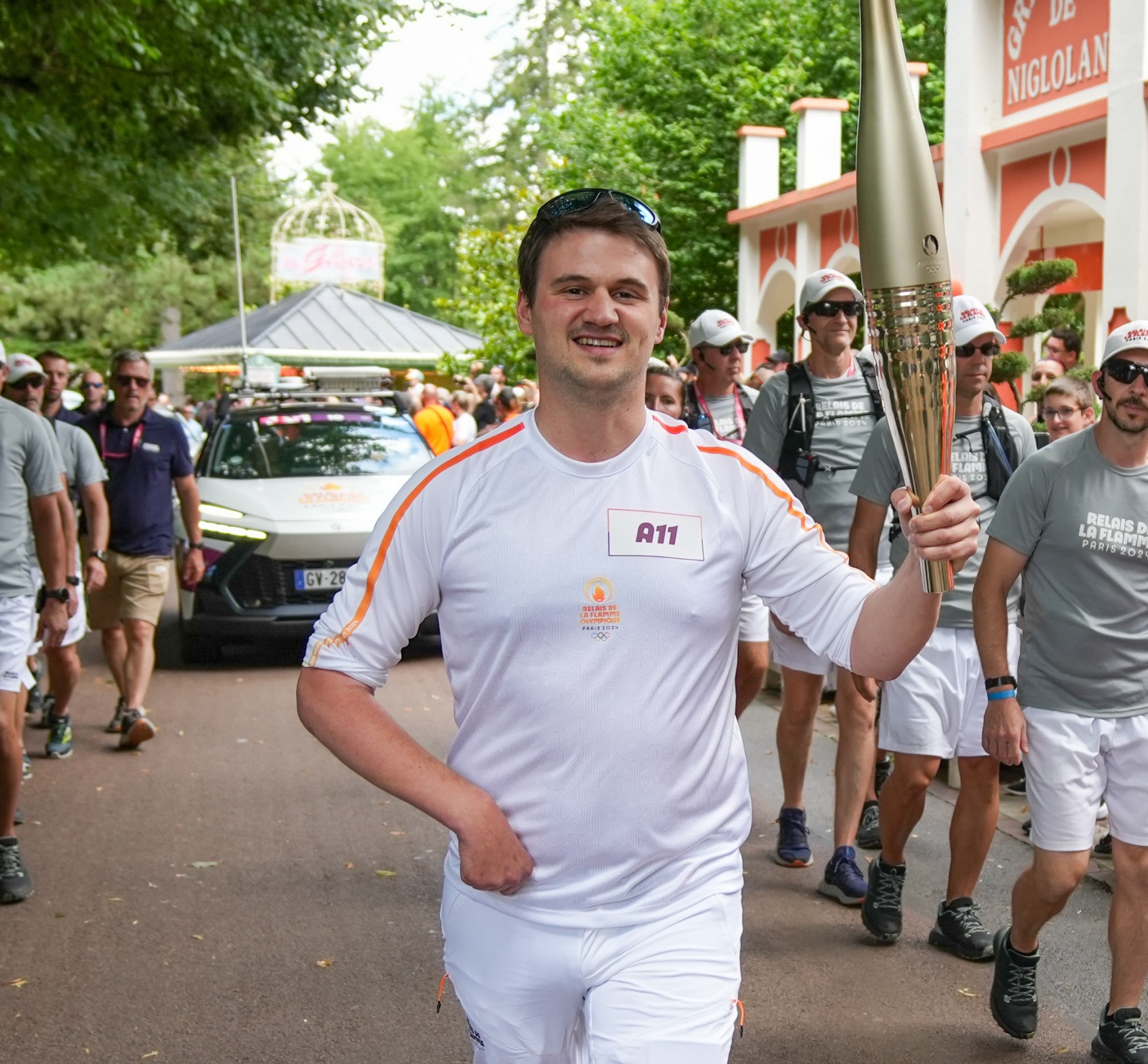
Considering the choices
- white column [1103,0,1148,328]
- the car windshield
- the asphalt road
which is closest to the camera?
the asphalt road

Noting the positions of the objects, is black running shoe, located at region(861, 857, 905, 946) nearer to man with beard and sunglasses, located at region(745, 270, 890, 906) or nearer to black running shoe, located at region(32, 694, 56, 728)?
man with beard and sunglasses, located at region(745, 270, 890, 906)

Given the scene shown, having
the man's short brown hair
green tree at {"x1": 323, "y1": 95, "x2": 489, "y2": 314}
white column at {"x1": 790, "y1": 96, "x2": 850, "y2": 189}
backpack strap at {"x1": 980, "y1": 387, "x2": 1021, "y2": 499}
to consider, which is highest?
green tree at {"x1": 323, "y1": 95, "x2": 489, "y2": 314}

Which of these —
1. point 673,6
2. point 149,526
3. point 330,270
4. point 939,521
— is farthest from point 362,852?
point 330,270

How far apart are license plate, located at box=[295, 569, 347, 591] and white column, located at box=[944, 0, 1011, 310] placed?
6724 mm

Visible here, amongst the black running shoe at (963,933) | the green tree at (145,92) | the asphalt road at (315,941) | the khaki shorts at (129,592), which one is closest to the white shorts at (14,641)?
the asphalt road at (315,941)

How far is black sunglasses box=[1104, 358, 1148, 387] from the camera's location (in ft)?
14.8

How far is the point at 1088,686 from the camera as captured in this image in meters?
4.63

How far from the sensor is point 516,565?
8.84 feet

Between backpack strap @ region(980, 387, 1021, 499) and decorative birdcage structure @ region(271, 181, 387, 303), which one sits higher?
decorative birdcage structure @ region(271, 181, 387, 303)

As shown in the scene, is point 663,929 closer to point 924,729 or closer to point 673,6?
point 924,729

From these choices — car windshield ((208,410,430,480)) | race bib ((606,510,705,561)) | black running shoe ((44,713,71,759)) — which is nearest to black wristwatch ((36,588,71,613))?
black running shoe ((44,713,71,759))

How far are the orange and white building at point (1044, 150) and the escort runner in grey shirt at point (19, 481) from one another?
680 cm

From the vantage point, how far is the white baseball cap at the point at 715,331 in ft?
22.8

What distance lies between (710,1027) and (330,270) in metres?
46.2
